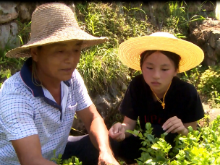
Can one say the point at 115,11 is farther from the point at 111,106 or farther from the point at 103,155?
the point at 103,155

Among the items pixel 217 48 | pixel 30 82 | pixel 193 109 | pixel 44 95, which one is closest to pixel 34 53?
pixel 30 82

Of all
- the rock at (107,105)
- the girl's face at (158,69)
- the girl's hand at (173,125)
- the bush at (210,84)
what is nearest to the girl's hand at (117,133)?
the girl's hand at (173,125)

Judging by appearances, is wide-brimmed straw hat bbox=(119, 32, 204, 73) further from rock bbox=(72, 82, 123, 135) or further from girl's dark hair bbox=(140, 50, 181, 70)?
rock bbox=(72, 82, 123, 135)

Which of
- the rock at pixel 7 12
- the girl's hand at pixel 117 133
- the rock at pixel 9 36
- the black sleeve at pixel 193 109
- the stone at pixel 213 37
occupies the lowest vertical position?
the girl's hand at pixel 117 133

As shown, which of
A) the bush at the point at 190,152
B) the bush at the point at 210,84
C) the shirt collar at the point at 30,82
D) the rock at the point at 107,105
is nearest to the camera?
the bush at the point at 190,152

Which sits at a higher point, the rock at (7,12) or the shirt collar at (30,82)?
the rock at (7,12)

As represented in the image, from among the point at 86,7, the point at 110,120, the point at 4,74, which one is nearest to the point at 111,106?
the point at 110,120

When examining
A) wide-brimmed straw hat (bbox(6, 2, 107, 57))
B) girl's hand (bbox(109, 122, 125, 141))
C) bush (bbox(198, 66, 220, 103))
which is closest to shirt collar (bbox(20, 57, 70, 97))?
wide-brimmed straw hat (bbox(6, 2, 107, 57))

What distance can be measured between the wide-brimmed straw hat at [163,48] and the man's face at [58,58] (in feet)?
2.10

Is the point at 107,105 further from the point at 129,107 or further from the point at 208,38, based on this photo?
the point at 208,38

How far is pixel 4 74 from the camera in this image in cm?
371

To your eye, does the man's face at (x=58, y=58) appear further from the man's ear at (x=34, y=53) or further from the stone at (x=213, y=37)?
the stone at (x=213, y=37)

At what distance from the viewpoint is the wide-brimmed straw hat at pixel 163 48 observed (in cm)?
246

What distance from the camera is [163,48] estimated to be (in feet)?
8.28
